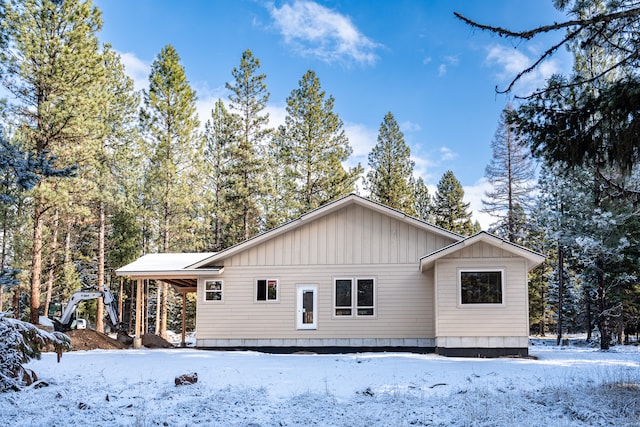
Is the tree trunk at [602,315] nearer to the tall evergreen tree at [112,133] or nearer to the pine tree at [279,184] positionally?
the pine tree at [279,184]

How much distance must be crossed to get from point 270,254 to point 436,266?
5.43 m

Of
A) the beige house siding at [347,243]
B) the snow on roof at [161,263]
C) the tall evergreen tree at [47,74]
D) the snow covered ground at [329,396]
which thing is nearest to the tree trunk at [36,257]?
the tall evergreen tree at [47,74]

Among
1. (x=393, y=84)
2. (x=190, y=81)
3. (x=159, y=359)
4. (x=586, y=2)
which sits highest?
(x=190, y=81)

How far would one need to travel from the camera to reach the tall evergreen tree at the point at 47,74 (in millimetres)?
19078

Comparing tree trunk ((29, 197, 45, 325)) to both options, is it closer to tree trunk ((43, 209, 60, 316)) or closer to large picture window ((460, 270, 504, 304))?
tree trunk ((43, 209, 60, 316))

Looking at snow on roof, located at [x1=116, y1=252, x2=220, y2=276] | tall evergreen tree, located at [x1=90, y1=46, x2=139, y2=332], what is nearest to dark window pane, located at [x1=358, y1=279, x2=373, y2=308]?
snow on roof, located at [x1=116, y1=252, x2=220, y2=276]

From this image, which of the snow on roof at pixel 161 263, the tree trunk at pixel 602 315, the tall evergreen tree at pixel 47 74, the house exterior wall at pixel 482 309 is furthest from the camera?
the tree trunk at pixel 602 315

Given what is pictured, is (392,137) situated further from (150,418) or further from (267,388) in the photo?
(150,418)

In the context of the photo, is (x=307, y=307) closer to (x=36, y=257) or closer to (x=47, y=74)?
(x=36, y=257)

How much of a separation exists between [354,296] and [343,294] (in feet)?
1.15

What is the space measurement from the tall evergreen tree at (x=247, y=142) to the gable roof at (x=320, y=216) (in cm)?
1333

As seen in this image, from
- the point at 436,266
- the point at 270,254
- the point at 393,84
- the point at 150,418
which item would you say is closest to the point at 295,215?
the point at 393,84

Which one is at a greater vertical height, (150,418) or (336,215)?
(336,215)

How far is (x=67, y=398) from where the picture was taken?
888 cm
